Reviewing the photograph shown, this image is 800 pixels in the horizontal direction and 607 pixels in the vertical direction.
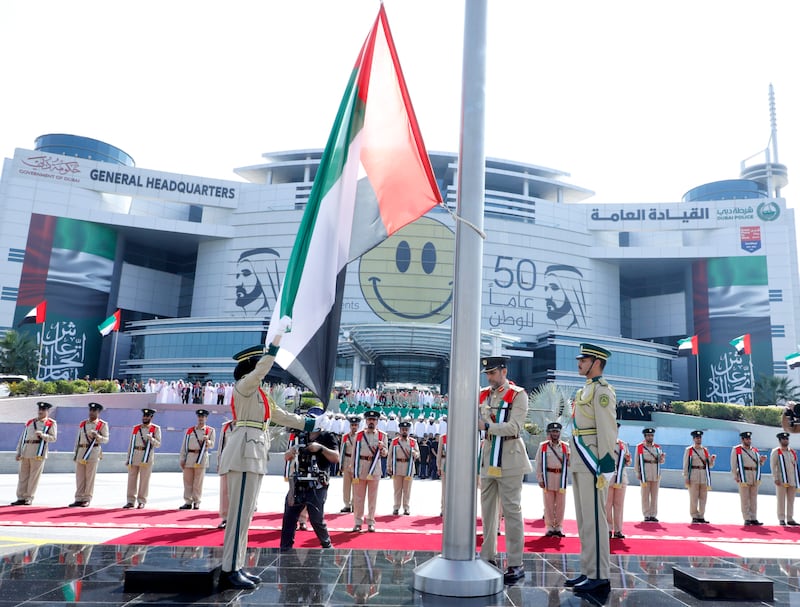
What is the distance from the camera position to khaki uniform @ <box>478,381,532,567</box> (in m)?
5.14

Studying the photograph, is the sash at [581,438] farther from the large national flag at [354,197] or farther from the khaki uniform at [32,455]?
the khaki uniform at [32,455]

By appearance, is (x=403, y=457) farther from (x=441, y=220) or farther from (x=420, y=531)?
(x=441, y=220)

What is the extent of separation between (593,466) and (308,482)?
3.15m

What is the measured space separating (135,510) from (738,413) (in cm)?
3025

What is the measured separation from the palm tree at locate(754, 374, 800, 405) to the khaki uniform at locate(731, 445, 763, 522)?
37.8 meters

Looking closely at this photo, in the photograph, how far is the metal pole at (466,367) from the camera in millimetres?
4379

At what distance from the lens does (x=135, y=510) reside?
9945 mm

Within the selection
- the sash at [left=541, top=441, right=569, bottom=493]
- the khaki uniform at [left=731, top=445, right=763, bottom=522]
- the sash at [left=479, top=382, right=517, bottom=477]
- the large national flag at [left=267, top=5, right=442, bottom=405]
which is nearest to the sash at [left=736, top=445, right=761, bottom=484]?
the khaki uniform at [left=731, top=445, right=763, bottom=522]

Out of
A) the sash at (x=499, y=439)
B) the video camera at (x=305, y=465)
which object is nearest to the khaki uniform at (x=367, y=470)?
the video camera at (x=305, y=465)

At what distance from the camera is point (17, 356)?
40.6m

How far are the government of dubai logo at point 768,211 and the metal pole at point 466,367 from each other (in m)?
58.3

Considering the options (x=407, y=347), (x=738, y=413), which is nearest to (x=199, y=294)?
(x=407, y=347)

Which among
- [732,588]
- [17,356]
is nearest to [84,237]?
[17,356]

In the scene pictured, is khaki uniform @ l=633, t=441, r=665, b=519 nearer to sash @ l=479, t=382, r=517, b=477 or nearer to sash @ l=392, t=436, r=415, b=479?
sash @ l=392, t=436, r=415, b=479
